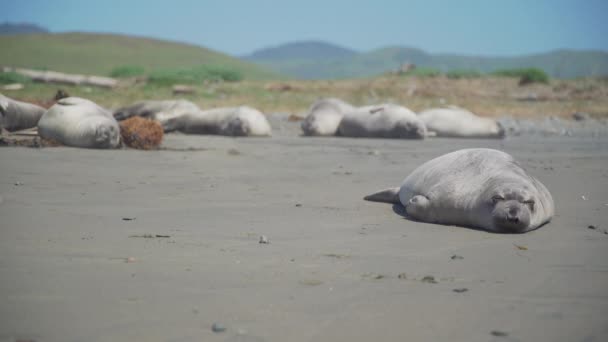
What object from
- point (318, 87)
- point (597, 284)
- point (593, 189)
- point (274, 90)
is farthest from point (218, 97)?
point (597, 284)

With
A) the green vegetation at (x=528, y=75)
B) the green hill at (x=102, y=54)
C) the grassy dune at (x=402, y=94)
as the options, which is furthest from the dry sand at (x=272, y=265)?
the green hill at (x=102, y=54)

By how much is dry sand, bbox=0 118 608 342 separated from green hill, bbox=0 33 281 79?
40.6 metres

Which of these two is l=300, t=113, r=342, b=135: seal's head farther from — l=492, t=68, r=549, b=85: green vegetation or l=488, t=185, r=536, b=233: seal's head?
l=492, t=68, r=549, b=85: green vegetation

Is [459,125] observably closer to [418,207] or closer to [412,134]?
[412,134]

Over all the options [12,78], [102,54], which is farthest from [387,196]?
[102,54]

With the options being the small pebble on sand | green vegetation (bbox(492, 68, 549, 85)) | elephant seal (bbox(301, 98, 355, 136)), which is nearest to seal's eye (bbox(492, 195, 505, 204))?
the small pebble on sand

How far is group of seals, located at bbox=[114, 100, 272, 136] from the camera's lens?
13.9 metres

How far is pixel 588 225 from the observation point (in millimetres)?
5539

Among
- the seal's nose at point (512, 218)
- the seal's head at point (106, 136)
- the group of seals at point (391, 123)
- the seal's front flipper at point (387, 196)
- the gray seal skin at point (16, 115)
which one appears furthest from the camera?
the group of seals at point (391, 123)

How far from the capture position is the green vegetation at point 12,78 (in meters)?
23.3

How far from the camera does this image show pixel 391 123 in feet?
45.9

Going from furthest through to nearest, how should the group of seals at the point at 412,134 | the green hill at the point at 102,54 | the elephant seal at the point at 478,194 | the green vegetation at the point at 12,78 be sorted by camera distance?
the green hill at the point at 102,54, the green vegetation at the point at 12,78, the group of seals at the point at 412,134, the elephant seal at the point at 478,194

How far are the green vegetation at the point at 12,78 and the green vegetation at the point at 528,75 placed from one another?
1754 cm

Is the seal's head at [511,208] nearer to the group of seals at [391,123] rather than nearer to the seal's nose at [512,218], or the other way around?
the seal's nose at [512,218]
